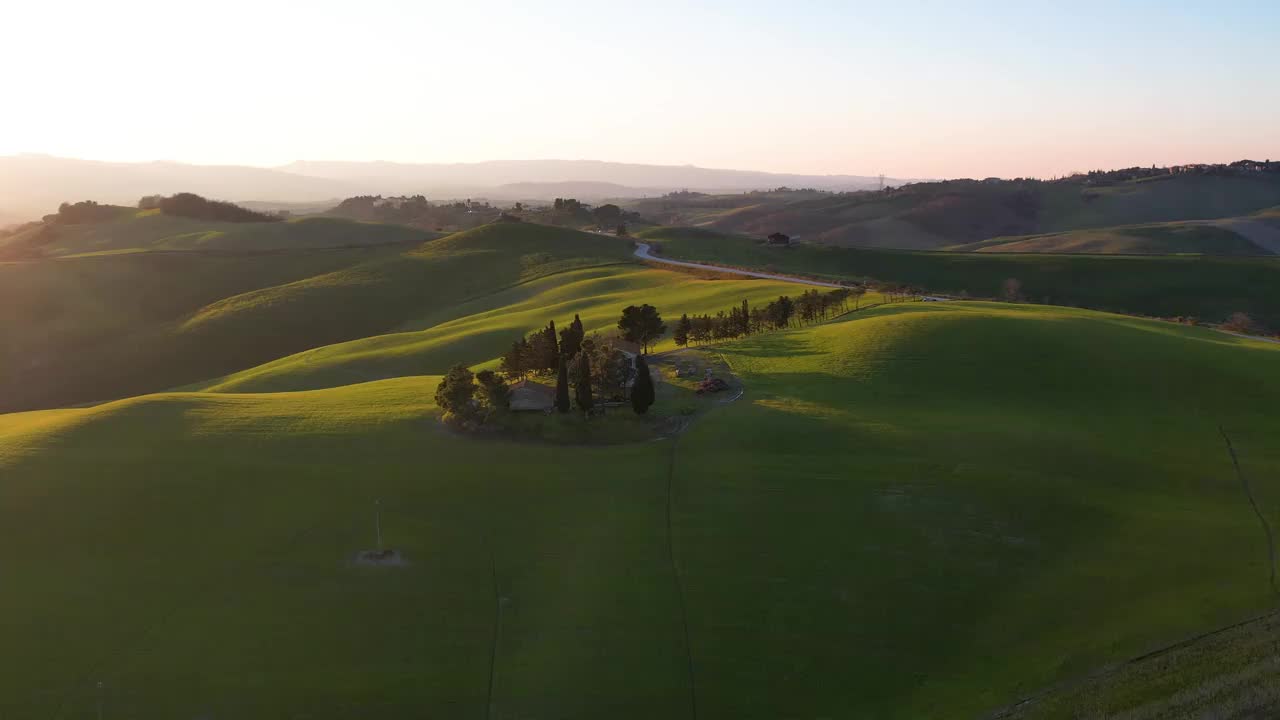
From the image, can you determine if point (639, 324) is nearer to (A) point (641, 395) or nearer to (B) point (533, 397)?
(B) point (533, 397)

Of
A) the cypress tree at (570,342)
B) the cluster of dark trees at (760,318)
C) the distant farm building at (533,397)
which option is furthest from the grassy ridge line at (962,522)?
the cypress tree at (570,342)

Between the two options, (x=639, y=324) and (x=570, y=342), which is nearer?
(x=570, y=342)

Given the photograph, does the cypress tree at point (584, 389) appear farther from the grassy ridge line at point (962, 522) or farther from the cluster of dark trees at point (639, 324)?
the cluster of dark trees at point (639, 324)

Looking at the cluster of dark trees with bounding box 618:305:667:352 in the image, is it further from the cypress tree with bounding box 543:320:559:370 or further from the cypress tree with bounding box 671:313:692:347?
the cypress tree with bounding box 543:320:559:370

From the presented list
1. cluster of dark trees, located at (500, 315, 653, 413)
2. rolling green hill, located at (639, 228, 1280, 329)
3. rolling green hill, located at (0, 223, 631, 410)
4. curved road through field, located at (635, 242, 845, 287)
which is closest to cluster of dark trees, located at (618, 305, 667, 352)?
cluster of dark trees, located at (500, 315, 653, 413)

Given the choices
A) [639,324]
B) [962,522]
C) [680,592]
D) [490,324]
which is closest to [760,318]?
[639,324]
